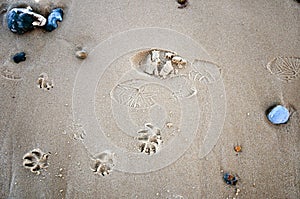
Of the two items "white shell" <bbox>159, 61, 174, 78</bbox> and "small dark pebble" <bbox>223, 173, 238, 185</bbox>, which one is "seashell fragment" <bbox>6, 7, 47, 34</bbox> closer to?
"white shell" <bbox>159, 61, 174, 78</bbox>

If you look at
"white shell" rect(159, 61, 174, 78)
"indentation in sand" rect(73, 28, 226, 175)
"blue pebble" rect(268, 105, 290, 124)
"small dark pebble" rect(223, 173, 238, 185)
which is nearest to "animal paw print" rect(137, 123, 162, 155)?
"indentation in sand" rect(73, 28, 226, 175)

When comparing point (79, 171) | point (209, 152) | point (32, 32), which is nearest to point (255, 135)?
point (209, 152)

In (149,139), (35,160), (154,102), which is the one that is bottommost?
(35,160)

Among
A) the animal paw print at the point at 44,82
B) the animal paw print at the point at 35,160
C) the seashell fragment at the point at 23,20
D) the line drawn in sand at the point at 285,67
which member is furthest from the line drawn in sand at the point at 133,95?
the line drawn in sand at the point at 285,67

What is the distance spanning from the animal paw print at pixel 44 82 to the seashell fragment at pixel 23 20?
0.42 metres

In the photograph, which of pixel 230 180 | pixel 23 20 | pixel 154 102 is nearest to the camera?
pixel 230 180

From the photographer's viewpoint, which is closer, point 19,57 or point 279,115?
point 279,115

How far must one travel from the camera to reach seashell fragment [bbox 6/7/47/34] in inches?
114

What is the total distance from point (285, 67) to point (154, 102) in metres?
1.09

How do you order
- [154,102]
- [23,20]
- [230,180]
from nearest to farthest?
[230,180]
[154,102]
[23,20]

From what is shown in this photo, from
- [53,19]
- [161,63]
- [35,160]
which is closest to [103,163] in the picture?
[35,160]

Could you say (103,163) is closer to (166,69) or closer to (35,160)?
(35,160)

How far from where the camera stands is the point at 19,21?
2887mm

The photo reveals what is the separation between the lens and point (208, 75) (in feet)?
9.31
